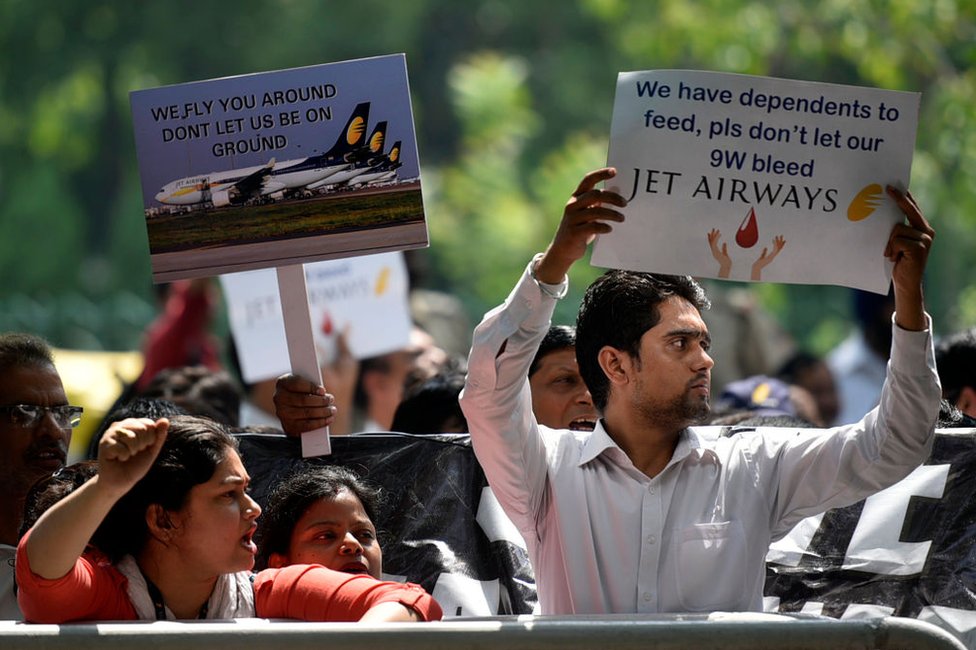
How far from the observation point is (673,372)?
13.2 feet

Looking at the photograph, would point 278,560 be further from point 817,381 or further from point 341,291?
point 817,381

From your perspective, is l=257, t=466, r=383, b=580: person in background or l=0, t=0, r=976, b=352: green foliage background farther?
l=0, t=0, r=976, b=352: green foliage background

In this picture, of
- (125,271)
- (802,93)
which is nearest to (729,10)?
(802,93)

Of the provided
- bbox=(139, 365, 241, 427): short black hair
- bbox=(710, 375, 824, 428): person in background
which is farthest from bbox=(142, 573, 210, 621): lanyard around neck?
bbox=(710, 375, 824, 428): person in background

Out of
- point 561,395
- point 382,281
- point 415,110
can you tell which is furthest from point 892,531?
point 415,110

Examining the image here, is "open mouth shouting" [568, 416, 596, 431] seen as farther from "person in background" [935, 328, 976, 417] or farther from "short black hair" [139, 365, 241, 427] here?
"short black hair" [139, 365, 241, 427]

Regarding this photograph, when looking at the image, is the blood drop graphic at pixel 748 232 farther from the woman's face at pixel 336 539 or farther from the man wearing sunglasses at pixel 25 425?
the man wearing sunglasses at pixel 25 425

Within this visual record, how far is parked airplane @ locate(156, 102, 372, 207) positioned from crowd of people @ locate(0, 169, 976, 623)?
518 mm

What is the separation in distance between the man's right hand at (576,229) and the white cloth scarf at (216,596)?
98 cm

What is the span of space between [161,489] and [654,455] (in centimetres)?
121

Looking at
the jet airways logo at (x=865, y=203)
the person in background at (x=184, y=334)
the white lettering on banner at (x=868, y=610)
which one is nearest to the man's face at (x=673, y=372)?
the jet airways logo at (x=865, y=203)

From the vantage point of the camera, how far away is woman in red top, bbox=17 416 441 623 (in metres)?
3.42

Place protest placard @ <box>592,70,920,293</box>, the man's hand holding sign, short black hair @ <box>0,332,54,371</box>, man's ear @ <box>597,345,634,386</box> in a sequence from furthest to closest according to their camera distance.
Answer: short black hair @ <box>0,332,54,371</box>
man's ear @ <box>597,345,634,386</box>
protest placard @ <box>592,70,920,293</box>
the man's hand holding sign

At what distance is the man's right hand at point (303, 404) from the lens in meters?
4.33
